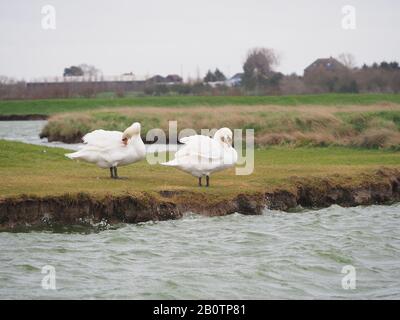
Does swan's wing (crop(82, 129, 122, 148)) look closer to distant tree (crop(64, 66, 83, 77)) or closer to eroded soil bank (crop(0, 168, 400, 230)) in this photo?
eroded soil bank (crop(0, 168, 400, 230))

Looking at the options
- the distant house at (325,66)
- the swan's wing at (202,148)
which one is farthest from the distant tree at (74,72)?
the swan's wing at (202,148)

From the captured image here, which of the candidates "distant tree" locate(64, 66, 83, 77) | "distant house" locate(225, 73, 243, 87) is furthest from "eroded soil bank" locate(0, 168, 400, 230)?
"distant tree" locate(64, 66, 83, 77)

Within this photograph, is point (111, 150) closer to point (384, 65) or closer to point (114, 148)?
point (114, 148)

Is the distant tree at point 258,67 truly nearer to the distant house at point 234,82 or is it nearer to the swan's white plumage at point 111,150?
the distant house at point 234,82

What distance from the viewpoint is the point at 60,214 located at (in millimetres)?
18250

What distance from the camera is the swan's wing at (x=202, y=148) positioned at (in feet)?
65.5

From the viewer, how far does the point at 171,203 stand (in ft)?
63.0

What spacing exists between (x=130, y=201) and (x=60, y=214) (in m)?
1.53

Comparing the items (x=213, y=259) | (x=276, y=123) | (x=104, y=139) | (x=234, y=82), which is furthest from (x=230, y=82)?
(x=213, y=259)

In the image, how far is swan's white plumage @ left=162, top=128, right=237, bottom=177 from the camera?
1997 centimetres

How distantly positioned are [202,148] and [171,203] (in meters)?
1.64

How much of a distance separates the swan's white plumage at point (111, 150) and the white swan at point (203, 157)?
0.84 meters

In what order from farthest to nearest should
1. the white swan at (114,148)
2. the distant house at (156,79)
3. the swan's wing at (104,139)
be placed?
the distant house at (156,79) → the swan's wing at (104,139) → the white swan at (114,148)

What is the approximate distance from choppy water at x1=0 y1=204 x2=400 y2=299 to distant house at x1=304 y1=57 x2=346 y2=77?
3604 inches
